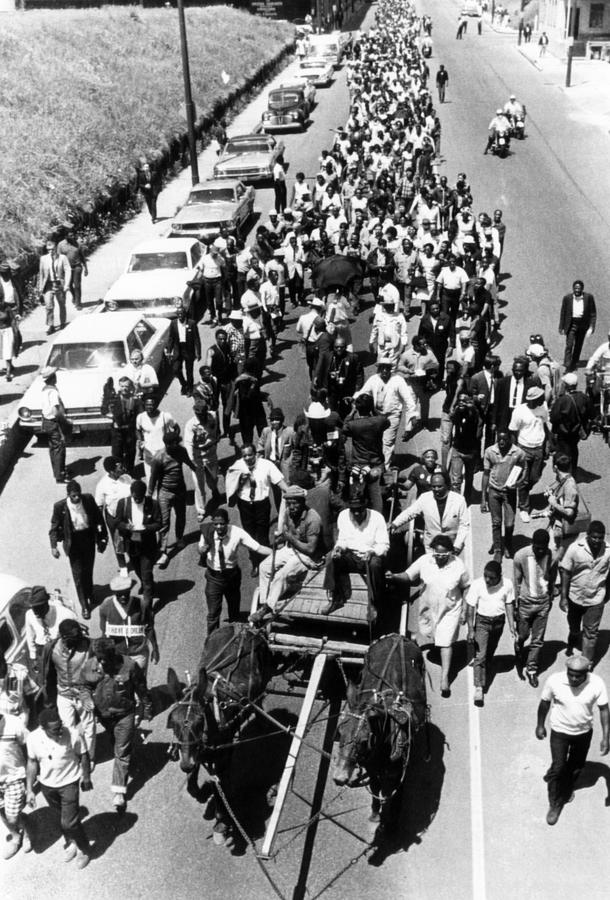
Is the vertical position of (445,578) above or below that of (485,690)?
above

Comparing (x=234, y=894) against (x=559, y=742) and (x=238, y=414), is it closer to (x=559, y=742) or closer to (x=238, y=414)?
(x=559, y=742)

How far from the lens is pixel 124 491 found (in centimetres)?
1154

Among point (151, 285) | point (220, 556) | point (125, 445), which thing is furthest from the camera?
point (151, 285)

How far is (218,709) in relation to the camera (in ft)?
26.4

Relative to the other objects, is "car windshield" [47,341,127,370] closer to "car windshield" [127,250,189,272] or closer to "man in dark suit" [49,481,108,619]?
"car windshield" [127,250,189,272]

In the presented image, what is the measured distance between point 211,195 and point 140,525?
18.2 meters

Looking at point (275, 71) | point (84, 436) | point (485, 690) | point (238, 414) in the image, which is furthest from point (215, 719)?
point (275, 71)

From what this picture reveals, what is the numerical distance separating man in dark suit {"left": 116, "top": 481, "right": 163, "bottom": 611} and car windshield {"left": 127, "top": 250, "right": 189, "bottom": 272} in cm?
1116

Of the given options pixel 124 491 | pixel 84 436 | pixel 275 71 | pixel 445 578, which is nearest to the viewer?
pixel 445 578

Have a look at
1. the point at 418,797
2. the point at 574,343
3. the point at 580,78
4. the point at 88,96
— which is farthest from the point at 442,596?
the point at 580,78

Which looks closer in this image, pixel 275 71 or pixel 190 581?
pixel 190 581

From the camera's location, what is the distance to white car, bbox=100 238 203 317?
19867 mm

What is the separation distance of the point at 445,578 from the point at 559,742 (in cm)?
193

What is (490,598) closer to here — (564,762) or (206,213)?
(564,762)
